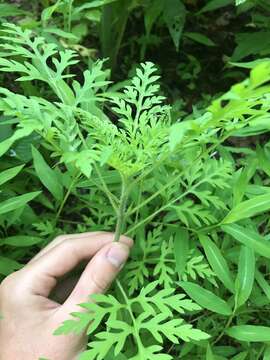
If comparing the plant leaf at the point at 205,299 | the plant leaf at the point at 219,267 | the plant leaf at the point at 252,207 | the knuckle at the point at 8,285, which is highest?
Answer: the plant leaf at the point at 252,207

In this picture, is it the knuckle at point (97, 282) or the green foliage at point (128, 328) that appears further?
the knuckle at point (97, 282)

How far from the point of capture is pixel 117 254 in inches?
47.0

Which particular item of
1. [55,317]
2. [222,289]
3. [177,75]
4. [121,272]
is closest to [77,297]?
[55,317]

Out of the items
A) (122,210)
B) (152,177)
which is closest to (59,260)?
(122,210)

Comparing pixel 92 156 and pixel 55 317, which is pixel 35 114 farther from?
pixel 55 317

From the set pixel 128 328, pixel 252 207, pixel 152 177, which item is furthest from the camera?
pixel 152 177

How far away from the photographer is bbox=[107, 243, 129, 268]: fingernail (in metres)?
1.19

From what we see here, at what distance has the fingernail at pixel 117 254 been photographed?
119 centimetres

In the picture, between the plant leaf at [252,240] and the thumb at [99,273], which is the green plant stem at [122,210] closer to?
the thumb at [99,273]

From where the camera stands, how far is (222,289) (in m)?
1.47

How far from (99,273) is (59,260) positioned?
127 millimetres

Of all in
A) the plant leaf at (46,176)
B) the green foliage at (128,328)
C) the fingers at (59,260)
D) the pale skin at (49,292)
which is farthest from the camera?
the plant leaf at (46,176)

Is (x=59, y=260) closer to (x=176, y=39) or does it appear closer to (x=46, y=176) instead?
(x=46, y=176)

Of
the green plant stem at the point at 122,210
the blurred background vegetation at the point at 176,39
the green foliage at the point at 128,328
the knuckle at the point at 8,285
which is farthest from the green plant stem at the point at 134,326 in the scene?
the blurred background vegetation at the point at 176,39
